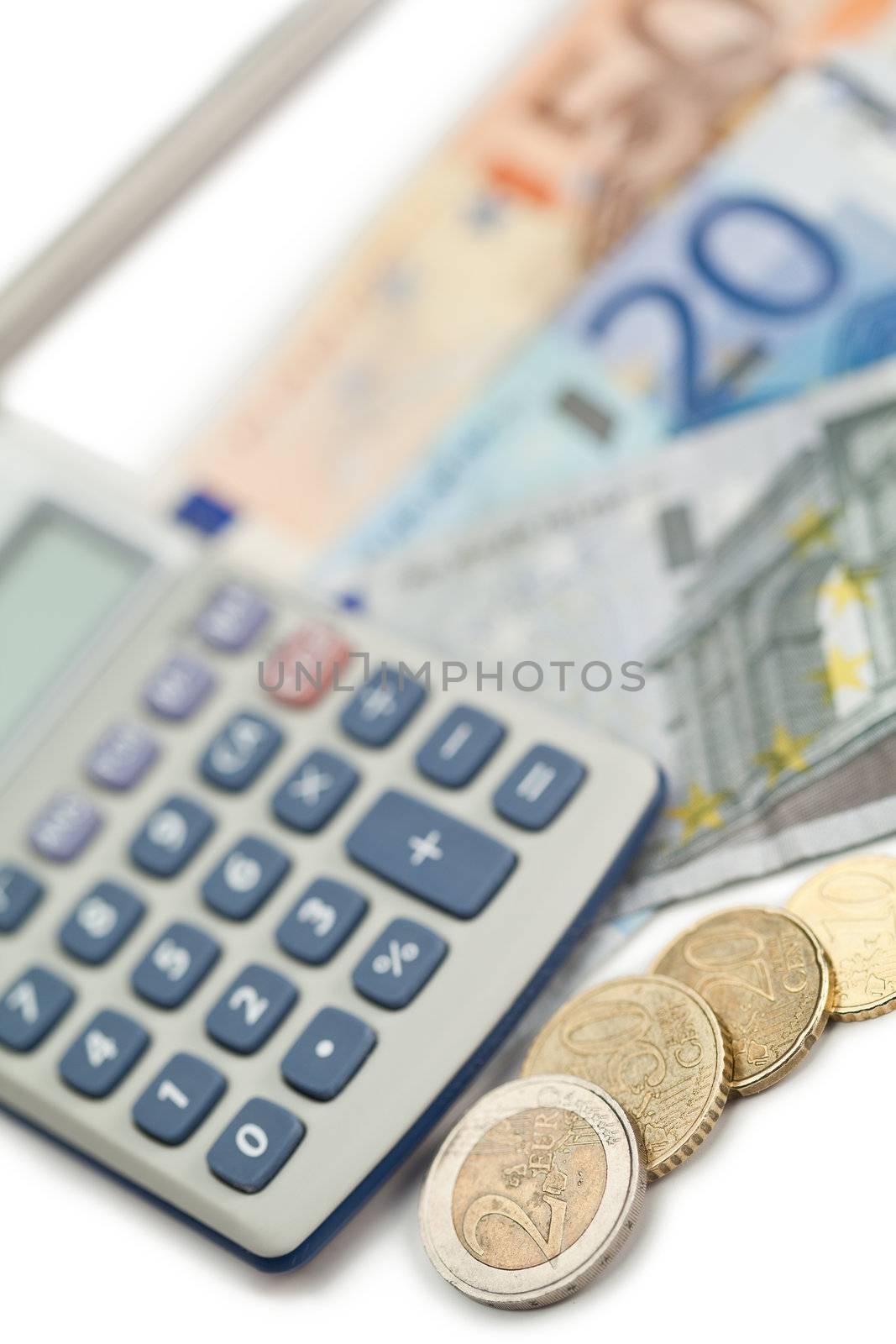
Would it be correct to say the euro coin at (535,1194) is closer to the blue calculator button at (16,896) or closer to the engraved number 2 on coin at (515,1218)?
the engraved number 2 on coin at (515,1218)

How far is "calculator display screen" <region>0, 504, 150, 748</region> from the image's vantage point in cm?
49

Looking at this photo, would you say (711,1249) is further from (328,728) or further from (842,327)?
(842,327)

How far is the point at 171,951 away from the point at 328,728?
0.09 metres

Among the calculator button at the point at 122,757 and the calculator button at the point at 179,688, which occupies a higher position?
the calculator button at the point at 179,688

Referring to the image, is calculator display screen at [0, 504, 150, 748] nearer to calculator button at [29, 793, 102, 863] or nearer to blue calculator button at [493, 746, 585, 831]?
calculator button at [29, 793, 102, 863]

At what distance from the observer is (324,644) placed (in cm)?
49

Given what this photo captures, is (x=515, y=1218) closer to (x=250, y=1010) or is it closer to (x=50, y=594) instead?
(x=250, y=1010)

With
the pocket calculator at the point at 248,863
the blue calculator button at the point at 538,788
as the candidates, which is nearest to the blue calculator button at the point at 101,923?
the pocket calculator at the point at 248,863

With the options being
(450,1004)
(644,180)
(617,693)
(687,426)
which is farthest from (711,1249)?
(644,180)

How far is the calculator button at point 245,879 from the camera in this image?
443mm

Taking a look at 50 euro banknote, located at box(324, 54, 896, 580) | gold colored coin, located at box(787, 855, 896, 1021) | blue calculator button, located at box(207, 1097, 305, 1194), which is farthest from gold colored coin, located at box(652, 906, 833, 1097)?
50 euro banknote, located at box(324, 54, 896, 580)

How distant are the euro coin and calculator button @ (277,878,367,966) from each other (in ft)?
0.23

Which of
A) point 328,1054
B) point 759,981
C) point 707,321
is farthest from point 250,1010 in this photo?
point 707,321

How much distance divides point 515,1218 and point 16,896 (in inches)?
7.3
